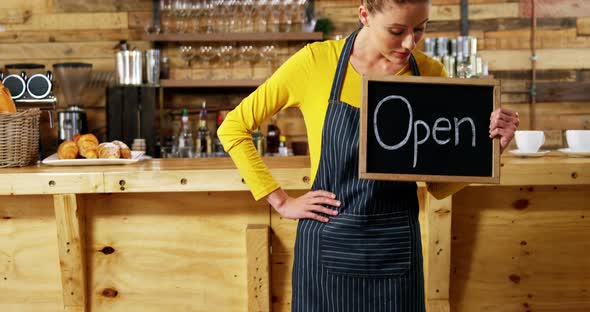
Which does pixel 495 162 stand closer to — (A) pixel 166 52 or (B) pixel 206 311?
(B) pixel 206 311

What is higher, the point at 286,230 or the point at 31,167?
the point at 31,167

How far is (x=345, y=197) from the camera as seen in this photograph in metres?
1.61

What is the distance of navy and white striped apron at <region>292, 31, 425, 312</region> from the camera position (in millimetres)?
1588

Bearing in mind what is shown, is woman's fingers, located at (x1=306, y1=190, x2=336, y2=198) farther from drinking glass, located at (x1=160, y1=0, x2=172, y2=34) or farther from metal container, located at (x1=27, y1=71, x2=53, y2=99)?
drinking glass, located at (x1=160, y1=0, x2=172, y2=34)

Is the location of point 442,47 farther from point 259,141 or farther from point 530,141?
point 530,141

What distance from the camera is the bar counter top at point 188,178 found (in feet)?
7.02

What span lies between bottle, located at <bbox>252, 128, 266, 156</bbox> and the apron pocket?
2.87m

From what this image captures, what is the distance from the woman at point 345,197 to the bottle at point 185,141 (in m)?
2.98

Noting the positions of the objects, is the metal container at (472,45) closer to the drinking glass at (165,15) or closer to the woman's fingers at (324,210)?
the drinking glass at (165,15)

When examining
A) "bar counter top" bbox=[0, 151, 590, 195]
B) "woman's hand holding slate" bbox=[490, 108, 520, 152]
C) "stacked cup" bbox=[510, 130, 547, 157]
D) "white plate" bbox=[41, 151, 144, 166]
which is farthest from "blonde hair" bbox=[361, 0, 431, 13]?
"white plate" bbox=[41, 151, 144, 166]

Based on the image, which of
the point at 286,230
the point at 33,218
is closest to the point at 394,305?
the point at 286,230

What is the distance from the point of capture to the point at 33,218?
2.37m

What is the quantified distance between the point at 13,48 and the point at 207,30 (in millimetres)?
1508

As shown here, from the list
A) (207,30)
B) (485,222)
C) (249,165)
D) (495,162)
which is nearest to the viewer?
(495,162)
